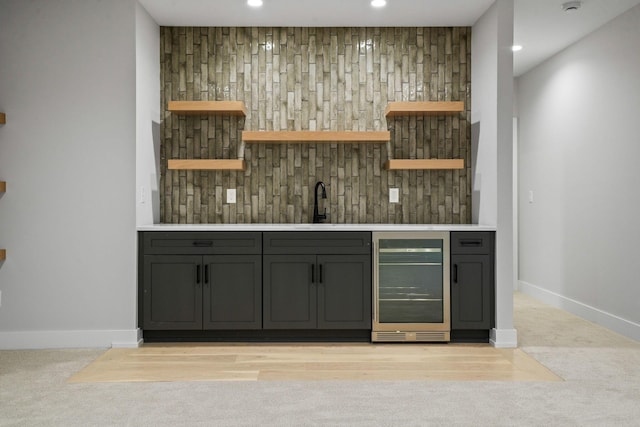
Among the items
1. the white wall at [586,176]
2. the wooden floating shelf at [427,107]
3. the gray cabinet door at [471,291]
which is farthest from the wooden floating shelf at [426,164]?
the white wall at [586,176]

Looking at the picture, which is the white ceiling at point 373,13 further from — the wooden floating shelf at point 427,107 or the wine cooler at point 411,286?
the wine cooler at point 411,286

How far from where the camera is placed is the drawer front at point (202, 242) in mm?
3818

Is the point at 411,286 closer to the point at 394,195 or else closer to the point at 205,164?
the point at 394,195

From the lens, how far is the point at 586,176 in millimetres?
4715

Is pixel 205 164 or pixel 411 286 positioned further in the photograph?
pixel 205 164

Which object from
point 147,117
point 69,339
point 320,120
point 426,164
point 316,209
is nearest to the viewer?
point 69,339

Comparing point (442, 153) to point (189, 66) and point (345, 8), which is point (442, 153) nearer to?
point (345, 8)

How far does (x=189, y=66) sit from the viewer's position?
4.36 m

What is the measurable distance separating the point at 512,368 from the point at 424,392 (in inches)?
30.8

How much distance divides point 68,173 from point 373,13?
2576 mm

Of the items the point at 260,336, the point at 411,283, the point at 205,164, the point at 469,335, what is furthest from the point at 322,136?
the point at 469,335

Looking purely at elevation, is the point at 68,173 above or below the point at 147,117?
below

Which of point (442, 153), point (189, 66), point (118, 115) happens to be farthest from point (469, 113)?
point (118, 115)

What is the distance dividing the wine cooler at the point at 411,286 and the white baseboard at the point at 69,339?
1.80 m
